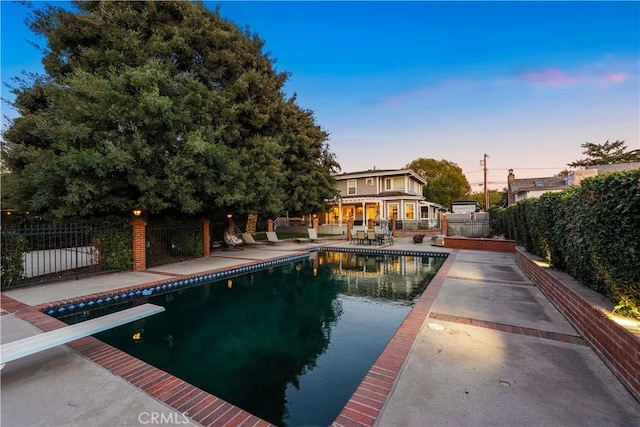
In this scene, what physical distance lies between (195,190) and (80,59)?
6.87m

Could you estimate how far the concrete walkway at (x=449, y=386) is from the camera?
2434 millimetres

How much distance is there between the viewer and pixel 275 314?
6570 millimetres

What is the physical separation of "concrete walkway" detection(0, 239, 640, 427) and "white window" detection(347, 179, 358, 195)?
2566 centimetres

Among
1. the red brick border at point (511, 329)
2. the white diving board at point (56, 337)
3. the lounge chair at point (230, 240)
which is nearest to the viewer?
the white diving board at point (56, 337)

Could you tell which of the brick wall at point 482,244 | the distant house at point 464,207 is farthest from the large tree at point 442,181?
the brick wall at point 482,244

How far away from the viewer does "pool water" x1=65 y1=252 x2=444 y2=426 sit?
356 cm

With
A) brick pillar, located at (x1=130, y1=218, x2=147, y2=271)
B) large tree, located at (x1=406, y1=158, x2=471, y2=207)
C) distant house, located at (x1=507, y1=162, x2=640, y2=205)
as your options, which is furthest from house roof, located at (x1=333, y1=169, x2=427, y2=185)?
brick pillar, located at (x1=130, y1=218, x2=147, y2=271)

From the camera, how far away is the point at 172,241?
41.7 feet

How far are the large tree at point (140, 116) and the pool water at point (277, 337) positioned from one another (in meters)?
3.92

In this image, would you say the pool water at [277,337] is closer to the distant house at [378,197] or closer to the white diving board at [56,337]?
the white diving board at [56,337]

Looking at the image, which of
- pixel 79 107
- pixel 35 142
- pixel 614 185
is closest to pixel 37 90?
pixel 35 142

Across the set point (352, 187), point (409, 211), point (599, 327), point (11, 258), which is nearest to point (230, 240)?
point (11, 258)

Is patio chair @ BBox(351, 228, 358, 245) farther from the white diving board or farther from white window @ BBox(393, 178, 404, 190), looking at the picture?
the white diving board

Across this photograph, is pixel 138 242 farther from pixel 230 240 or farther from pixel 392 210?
pixel 392 210
